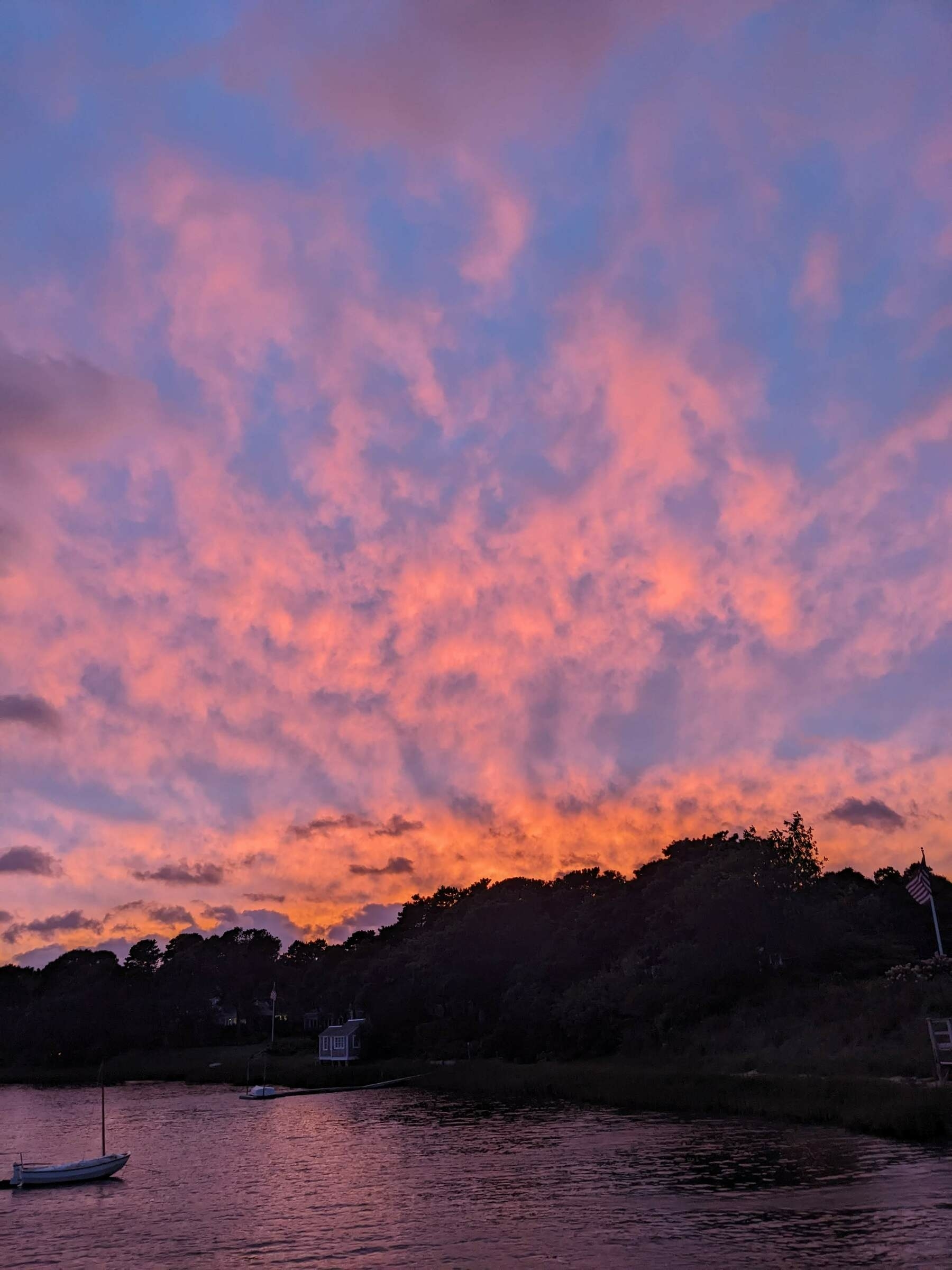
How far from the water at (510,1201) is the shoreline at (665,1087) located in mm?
1953

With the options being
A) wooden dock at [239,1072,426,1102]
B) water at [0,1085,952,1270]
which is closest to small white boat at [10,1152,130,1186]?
water at [0,1085,952,1270]

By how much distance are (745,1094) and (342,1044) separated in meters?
77.0

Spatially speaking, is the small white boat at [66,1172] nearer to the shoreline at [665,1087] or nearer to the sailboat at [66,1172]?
the sailboat at [66,1172]

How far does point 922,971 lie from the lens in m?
76.5

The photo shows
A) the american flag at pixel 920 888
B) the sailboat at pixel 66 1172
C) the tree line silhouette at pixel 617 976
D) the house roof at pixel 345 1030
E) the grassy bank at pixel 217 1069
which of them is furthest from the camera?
the house roof at pixel 345 1030

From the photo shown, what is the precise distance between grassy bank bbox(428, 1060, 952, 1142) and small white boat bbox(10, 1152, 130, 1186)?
3148 cm

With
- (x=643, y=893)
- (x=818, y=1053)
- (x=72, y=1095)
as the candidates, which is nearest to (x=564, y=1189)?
(x=818, y=1053)

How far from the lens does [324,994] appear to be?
14938 cm

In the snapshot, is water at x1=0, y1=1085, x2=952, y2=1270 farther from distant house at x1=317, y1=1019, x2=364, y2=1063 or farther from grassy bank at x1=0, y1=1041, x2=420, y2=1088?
distant house at x1=317, y1=1019, x2=364, y2=1063

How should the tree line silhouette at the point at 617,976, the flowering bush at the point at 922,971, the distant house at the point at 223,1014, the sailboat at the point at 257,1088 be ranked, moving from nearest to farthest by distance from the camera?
the flowering bush at the point at 922,971, the tree line silhouette at the point at 617,976, the sailboat at the point at 257,1088, the distant house at the point at 223,1014

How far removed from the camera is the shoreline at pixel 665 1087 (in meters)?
46.3

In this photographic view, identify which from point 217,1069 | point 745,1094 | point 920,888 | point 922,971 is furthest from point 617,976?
point 217,1069

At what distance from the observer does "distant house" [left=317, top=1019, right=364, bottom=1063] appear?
122625 mm

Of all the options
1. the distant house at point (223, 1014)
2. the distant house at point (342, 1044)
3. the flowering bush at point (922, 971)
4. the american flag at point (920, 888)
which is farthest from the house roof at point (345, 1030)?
the american flag at point (920, 888)
